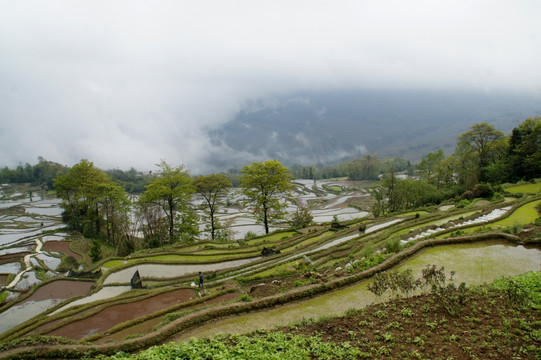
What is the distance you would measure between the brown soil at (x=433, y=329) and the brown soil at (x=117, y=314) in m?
8.87

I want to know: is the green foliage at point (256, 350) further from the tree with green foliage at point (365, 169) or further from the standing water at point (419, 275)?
the tree with green foliage at point (365, 169)

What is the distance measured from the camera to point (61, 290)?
20.6 meters

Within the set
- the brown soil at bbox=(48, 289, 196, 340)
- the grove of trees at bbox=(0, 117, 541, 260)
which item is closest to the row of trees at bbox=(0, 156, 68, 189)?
the grove of trees at bbox=(0, 117, 541, 260)

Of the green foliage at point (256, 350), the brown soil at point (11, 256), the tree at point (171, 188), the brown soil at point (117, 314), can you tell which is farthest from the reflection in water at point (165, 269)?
the brown soil at point (11, 256)

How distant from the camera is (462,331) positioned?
7.47 meters

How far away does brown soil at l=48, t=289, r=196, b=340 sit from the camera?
489 inches

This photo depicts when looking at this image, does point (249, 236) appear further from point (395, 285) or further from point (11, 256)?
point (11, 256)

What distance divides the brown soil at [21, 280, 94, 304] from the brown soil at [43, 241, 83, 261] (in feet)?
44.8

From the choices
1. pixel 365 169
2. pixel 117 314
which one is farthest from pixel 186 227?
pixel 365 169

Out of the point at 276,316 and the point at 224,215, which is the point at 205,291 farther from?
the point at 224,215

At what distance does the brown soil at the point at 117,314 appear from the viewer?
1241cm

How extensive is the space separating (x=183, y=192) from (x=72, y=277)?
47.5 ft

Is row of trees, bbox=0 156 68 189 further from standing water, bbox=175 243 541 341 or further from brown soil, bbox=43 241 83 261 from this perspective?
standing water, bbox=175 243 541 341

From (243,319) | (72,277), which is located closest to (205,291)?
(243,319)
